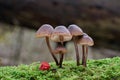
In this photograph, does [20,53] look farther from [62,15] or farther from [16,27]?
Answer: [62,15]

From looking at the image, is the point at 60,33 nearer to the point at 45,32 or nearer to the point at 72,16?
the point at 45,32

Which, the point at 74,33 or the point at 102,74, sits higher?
the point at 74,33

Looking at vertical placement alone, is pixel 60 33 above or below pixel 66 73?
above

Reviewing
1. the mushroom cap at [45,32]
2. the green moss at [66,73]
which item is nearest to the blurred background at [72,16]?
the green moss at [66,73]

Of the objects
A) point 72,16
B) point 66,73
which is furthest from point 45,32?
point 72,16

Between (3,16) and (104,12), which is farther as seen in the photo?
(3,16)

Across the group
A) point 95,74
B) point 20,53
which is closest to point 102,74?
point 95,74

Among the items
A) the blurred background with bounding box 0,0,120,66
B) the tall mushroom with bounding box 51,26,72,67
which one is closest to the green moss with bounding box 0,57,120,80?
the tall mushroom with bounding box 51,26,72,67

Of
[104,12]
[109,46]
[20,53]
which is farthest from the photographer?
[20,53]

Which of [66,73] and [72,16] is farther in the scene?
[72,16]
